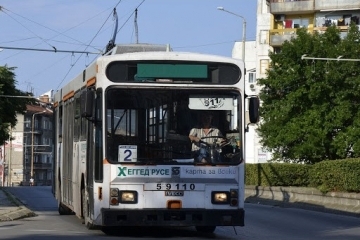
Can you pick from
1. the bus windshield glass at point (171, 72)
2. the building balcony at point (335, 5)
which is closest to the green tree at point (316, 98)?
the building balcony at point (335, 5)

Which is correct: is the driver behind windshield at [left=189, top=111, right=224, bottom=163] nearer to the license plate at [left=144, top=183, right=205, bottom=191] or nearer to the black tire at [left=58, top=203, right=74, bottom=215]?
the license plate at [left=144, top=183, right=205, bottom=191]

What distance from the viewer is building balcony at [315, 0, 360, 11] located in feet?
250

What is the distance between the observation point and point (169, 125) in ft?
53.1

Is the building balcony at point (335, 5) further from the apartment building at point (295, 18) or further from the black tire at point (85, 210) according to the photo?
the black tire at point (85, 210)

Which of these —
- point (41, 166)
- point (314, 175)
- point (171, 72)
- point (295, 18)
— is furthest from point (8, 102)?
point (41, 166)

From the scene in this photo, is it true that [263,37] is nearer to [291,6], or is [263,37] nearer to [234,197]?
[291,6]

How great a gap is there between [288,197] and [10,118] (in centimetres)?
2781

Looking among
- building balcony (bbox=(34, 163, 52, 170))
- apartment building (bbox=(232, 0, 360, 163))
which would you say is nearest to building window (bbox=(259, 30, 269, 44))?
apartment building (bbox=(232, 0, 360, 163))

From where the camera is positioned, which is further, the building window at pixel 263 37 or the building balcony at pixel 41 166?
the building balcony at pixel 41 166

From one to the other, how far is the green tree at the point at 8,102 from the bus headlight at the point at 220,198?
1620 inches

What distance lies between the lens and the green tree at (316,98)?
5606cm

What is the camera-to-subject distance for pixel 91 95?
1627 centimetres

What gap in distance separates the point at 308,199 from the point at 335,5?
4277 centimetres

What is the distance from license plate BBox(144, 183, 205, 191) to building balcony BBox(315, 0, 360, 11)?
6194cm
